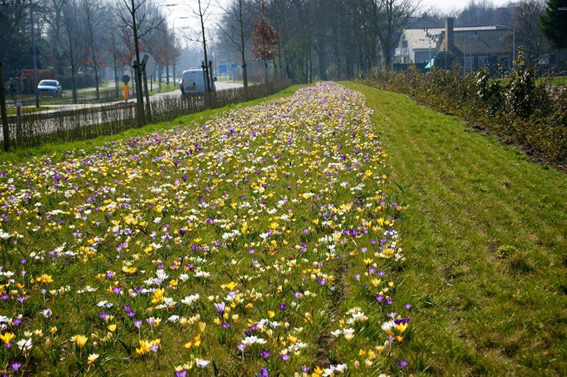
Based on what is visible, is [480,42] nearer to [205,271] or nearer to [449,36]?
[449,36]

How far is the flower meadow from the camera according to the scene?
298cm

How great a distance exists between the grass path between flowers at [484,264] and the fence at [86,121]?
10.3 metres

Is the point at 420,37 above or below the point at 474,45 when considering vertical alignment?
above

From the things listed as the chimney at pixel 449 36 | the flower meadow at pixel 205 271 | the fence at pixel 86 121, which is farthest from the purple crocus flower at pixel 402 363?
the chimney at pixel 449 36

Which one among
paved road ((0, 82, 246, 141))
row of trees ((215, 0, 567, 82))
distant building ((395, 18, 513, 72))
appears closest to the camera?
paved road ((0, 82, 246, 141))

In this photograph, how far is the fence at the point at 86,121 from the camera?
A: 43.1 feet

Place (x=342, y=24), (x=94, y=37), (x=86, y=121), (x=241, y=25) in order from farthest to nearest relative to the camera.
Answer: (x=94, y=37) → (x=342, y=24) → (x=241, y=25) → (x=86, y=121)

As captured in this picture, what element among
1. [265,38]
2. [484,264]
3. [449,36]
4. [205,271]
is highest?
[449,36]

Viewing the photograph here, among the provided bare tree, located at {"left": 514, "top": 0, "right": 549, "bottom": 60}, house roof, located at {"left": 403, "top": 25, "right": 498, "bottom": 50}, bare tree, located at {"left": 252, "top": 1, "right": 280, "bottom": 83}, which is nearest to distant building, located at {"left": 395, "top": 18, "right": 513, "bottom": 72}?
bare tree, located at {"left": 514, "top": 0, "right": 549, "bottom": 60}

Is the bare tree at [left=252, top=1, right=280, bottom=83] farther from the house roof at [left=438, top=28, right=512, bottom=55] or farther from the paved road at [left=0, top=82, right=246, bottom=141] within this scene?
the house roof at [left=438, top=28, right=512, bottom=55]

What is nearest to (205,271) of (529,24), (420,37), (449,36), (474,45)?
(529,24)

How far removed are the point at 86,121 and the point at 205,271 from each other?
12.5m

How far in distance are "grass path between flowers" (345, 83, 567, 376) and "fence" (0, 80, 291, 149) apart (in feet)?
33.7

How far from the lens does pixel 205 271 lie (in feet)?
13.9
